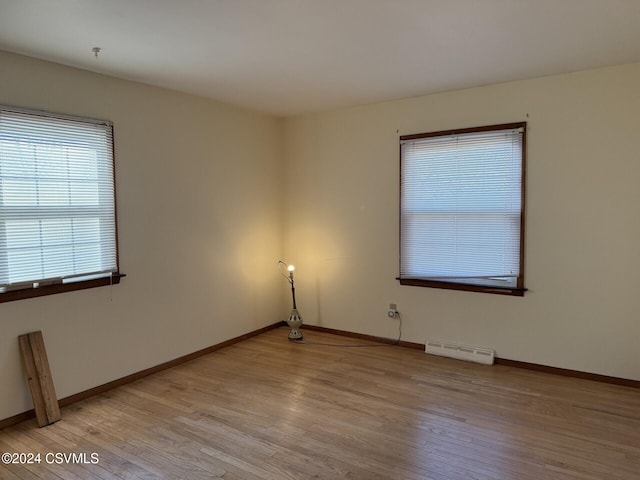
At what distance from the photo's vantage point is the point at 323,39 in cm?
276

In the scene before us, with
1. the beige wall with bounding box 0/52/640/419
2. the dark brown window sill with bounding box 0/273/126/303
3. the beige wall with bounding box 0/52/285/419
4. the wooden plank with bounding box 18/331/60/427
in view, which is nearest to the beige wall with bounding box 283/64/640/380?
the beige wall with bounding box 0/52/640/419

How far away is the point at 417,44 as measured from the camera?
9.46 ft

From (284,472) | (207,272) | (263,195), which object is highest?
(263,195)

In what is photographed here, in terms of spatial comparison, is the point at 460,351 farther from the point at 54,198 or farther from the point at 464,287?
the point at 54,198

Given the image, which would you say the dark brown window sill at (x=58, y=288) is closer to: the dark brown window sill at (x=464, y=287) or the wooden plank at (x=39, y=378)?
the wooden plank at (x=39, y=378)

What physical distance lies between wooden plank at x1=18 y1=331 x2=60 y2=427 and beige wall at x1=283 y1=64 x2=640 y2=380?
2.83 metres

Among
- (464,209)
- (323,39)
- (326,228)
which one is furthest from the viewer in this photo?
(326,228)

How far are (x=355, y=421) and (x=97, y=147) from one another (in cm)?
277

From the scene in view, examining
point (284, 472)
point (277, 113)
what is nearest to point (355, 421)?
point (284, 472)

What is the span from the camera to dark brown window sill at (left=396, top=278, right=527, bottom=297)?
3895 mm

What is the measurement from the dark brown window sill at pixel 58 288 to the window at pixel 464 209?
2.68 meters

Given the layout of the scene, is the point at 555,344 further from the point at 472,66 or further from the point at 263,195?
the point at 263,195

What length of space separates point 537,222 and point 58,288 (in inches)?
150

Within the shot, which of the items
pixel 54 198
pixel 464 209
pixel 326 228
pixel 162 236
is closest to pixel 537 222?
pixel 464 209
